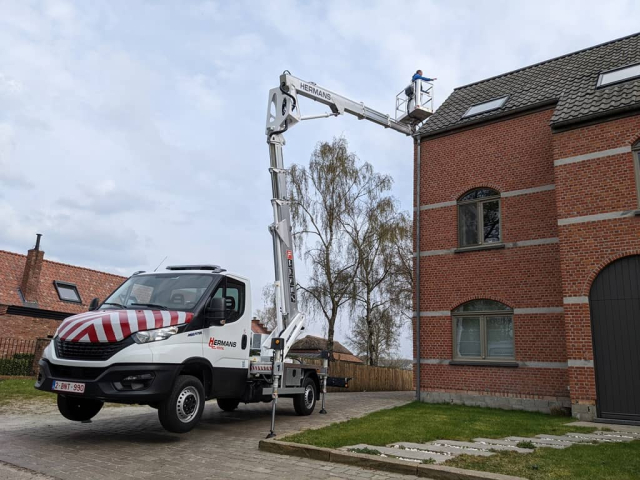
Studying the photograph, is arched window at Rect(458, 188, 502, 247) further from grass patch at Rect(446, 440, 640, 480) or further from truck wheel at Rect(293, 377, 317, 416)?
grass patch at Rect(446, 440, 640, 480)

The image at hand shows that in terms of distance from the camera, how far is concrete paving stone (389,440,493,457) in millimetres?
6555

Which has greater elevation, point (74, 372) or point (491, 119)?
point (491, 119)

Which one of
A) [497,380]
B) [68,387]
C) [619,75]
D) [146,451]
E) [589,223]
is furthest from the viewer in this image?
[619,75]

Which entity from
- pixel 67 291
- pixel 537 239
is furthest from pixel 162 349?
pixel 67 291

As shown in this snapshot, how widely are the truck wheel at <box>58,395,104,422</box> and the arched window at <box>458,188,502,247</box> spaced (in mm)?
10289

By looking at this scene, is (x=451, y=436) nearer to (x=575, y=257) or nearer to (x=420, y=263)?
(x=575, y=257)

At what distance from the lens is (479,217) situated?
47.0 feet

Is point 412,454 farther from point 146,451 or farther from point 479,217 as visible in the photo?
point 479,217

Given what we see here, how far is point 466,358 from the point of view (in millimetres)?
13641

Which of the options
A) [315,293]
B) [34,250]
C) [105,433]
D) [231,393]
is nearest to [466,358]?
[231,393]

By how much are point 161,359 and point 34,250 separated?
76.8 ft

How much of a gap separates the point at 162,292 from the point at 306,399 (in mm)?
4238

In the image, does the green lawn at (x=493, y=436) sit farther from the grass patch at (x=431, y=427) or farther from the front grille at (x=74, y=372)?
the front grille at (x=74, y=372)

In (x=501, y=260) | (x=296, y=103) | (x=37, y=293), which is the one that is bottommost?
(x=37, y=293)
